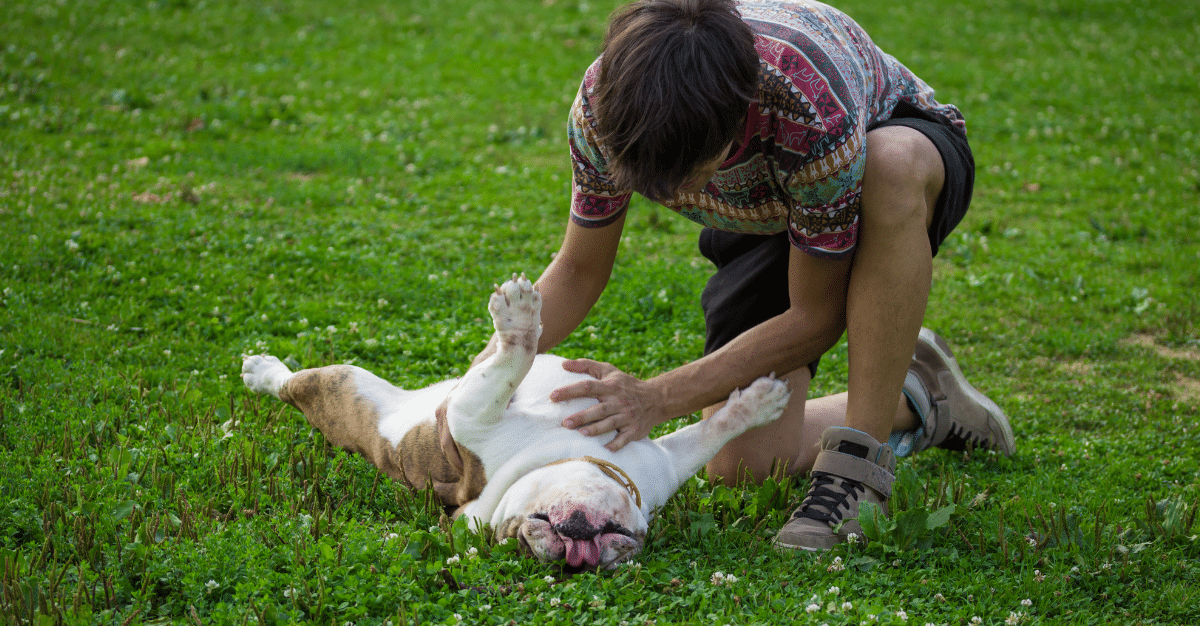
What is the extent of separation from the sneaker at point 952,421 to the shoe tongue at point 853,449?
70 centimetres

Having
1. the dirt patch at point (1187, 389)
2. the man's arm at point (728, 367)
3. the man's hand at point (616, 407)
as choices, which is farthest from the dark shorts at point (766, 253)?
the dirt patch at point (1187, 389)

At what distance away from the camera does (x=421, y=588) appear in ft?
7.95

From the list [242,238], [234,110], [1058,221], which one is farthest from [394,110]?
[1058,221]

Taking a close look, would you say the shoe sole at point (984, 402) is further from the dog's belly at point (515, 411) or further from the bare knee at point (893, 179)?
the dog's belly at point (515, 411)

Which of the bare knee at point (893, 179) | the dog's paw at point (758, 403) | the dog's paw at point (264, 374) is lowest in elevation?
the dog's paw at point (264, 374)

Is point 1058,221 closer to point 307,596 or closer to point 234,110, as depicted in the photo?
point 307,596

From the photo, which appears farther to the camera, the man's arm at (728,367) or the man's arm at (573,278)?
the man's arm at (573,278)

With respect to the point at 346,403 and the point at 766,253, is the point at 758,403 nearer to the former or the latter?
the point at 766,253

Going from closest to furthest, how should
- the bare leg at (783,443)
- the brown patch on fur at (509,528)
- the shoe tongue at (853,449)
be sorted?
the brown patch on fur at (509,528) → the shoe tongue at (853,449) → the bare leg at (783,443)

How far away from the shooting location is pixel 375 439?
10.7 feet

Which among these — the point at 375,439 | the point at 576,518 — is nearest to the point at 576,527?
the point at 576,518

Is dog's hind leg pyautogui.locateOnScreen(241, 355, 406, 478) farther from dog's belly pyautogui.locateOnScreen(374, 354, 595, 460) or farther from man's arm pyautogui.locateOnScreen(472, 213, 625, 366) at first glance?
man's arm pyautogui.locateOnScreen(472, 213, 625, 366)

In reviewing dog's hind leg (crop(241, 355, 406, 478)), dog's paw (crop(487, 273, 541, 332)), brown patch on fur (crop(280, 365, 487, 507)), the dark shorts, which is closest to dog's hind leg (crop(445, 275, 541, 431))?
dog's paw (crop(487, 273, 541, 332))

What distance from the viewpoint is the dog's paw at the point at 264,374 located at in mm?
3689
